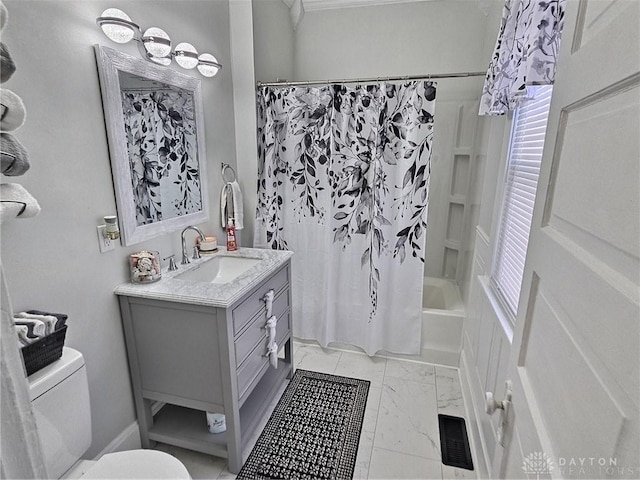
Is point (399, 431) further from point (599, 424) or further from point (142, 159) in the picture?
point (142, 159)

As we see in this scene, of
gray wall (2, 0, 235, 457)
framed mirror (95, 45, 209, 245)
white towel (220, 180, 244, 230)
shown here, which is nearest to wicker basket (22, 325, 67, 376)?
gray wall (2, 0, 235, 457)

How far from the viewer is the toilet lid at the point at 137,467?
3.76 ft

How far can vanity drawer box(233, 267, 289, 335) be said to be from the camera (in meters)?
1.56

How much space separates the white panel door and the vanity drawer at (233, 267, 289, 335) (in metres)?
1.14

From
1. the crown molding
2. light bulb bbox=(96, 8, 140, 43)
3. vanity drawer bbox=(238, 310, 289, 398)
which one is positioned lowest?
vanity drawer bbox=(238, 310, 289, 398)

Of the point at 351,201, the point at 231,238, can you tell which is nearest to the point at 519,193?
the point at 351,201

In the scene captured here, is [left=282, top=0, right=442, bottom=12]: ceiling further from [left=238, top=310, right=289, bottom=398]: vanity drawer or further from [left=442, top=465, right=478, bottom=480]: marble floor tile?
[left=442, top=465, right=478, bottom=480]: marble floor tile

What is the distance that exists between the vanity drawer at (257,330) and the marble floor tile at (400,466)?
849mm

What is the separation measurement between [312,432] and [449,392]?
98 centimetres

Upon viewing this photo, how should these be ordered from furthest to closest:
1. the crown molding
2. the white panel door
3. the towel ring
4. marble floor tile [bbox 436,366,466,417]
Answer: the crown molding
the towel ring
marble floor tile [bbox 436,366,466,417]
the white panel door

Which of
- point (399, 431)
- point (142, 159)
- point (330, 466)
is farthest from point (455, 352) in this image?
point (142, 159)

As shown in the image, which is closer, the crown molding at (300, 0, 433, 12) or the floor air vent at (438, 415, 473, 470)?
the floor air vent at (438, 415, 473, 470)

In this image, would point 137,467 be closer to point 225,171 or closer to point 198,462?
point 198,462

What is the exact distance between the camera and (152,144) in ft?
5.59
